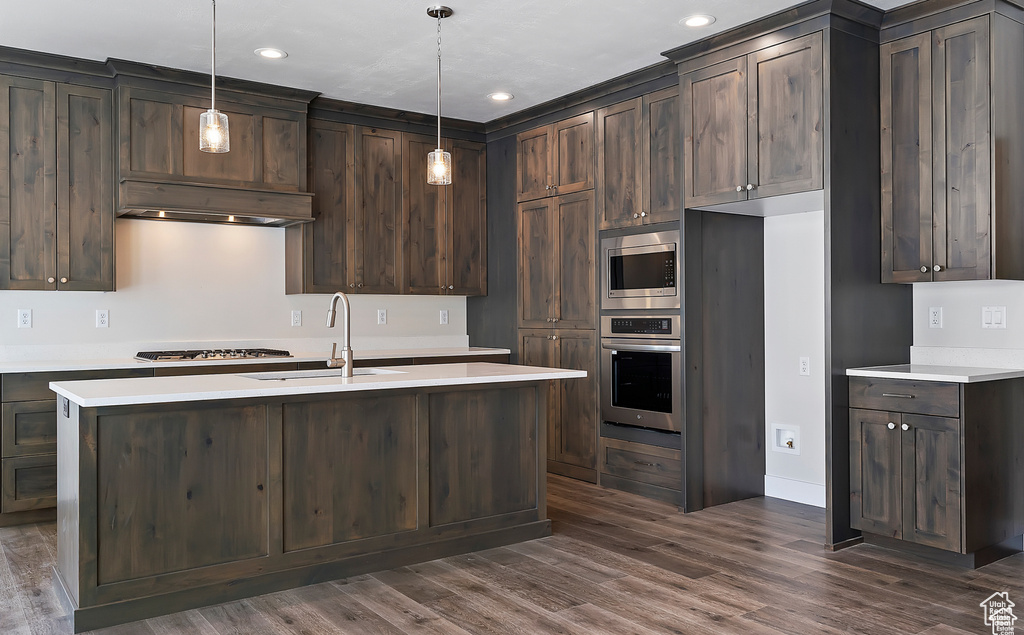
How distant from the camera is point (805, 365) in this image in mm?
4594

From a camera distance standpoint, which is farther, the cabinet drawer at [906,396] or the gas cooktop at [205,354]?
the gas cooktop at [205,354]

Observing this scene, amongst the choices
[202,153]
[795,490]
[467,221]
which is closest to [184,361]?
[202,153]

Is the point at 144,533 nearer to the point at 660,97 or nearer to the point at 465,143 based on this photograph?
the point at 660,97

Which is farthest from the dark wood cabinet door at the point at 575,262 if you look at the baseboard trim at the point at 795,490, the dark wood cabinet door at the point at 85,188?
the dark wood cabinet door at the point at 85,188

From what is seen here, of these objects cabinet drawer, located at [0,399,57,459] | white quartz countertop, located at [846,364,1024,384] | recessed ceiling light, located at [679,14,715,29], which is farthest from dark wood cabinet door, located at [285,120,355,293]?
white quartz countertop, located at [846,364,1024,384]

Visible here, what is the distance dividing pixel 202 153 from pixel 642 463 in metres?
3.38

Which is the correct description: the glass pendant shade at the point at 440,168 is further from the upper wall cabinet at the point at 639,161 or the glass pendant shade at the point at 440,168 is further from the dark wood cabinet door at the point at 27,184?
the dark wood cabinet door at the point at 27,184

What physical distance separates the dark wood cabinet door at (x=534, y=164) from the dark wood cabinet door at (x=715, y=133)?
135 centimetres

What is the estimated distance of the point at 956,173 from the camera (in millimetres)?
3686

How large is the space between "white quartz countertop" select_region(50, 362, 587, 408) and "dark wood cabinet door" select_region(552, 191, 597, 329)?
135 cm

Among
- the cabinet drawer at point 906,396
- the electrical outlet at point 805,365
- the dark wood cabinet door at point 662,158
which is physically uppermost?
the dark wood cabinet door at point 662,158

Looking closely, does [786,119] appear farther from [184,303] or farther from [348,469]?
[184,303]

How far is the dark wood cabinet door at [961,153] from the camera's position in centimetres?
358

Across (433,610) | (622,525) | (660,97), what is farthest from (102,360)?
(660,97)
